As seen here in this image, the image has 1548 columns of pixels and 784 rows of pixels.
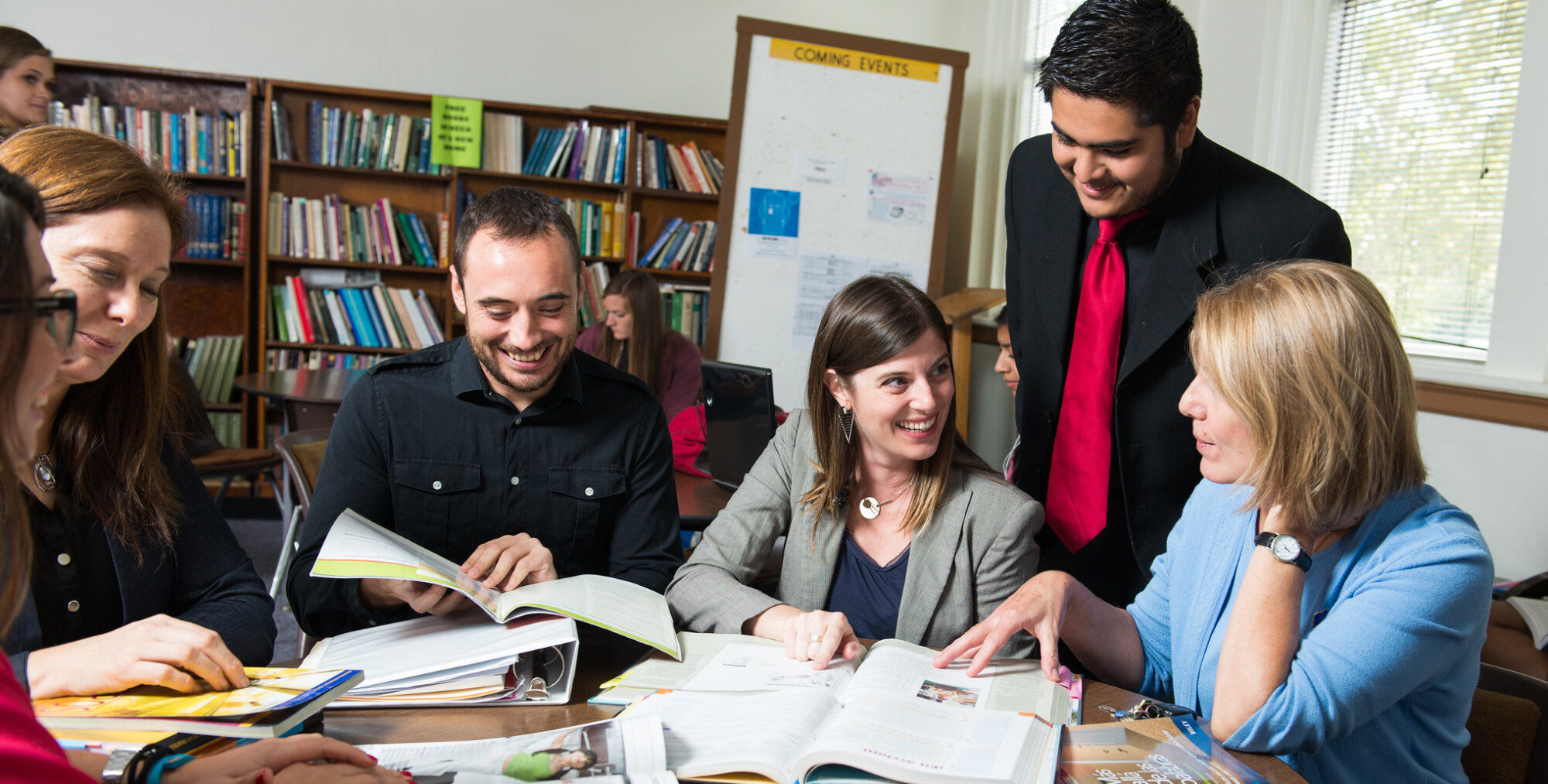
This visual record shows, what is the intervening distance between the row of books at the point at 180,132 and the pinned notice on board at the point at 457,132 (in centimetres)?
94

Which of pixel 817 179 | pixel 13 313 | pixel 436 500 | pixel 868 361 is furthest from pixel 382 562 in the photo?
pixel 817 179

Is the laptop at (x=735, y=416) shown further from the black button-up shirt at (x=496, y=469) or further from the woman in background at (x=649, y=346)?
the woman in background at (x=649, y=346)

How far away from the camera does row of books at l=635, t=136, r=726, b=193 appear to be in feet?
17.4

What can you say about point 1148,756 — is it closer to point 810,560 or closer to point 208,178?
point 810,560


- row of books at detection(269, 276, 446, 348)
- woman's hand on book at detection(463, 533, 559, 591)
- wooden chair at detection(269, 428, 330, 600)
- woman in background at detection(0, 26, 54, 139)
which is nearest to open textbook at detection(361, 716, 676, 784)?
woman's hand on book at detection(463, 533, 559, 591)

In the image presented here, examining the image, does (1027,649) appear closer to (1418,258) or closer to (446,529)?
(446,529)

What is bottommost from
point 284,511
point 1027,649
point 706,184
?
point 284,511

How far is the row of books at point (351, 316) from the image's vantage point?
5000 millimetres

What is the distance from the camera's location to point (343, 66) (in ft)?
17.1

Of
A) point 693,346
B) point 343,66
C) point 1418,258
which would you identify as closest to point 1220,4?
point 1418,258

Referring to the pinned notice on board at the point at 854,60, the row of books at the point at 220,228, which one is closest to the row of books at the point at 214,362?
the row of books at the point at 220,228

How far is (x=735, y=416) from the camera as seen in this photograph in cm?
256

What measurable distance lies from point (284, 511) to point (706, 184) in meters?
2.79

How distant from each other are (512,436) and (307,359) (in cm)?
393
